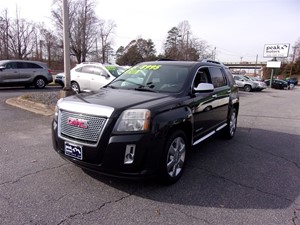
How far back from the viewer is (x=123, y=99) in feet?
11.6

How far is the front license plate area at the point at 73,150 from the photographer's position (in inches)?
128

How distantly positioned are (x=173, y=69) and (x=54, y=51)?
5859cm

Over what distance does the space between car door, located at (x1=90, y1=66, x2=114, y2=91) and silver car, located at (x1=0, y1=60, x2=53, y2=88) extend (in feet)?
17.1

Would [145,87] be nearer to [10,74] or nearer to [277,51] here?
[10,74]

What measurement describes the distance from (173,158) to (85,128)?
1306 millimetres

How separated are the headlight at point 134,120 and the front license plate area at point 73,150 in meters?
0.62

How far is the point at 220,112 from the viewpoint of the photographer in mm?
5379

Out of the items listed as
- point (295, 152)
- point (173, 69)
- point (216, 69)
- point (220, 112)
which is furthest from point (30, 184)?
point (295, 152)

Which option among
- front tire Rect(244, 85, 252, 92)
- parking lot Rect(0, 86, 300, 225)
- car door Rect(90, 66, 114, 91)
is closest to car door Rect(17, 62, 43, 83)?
car door Rect(90, 66, 114, 91)

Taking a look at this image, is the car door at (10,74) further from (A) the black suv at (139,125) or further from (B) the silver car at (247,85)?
(B) the silver car at (247,85)

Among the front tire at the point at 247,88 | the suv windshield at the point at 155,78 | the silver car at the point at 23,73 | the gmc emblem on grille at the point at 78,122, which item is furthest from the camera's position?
the front tire at the point at 247,88

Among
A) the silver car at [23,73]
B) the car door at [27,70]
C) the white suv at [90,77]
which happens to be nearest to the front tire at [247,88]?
the white suv at [90,77]

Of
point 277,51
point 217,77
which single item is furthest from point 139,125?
point 277,51

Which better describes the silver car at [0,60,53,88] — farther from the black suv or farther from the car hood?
the car hood
